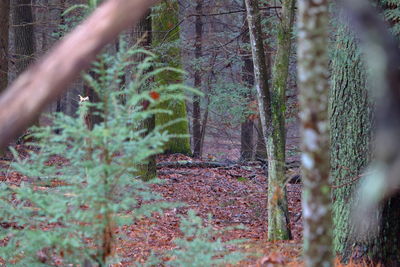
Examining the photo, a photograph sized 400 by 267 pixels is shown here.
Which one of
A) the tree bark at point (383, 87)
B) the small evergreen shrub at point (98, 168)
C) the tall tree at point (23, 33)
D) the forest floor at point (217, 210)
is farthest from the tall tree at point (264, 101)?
the tall tree at point (23, 33)

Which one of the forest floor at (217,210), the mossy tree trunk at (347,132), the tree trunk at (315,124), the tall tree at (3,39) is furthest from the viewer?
the tall tree at (3,39)

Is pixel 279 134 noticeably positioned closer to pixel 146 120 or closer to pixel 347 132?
pixel 347 132

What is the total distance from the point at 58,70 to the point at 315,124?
1.58 meters

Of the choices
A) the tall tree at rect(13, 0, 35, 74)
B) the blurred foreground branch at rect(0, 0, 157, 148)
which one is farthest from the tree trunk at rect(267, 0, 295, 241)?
the tall tree at rect(13, 0, 35, 74)

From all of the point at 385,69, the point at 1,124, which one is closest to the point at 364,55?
the point at 385,69

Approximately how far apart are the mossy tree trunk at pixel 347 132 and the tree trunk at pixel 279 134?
124cm

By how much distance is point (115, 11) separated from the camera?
3305 millimetres

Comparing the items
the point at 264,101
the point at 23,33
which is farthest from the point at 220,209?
the point at 23,33

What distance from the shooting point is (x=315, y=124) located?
3104 mm

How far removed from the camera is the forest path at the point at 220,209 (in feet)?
25.2

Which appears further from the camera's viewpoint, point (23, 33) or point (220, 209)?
point (23, 33)

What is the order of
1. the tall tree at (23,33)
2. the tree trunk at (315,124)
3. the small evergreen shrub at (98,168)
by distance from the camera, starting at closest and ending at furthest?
the tree trunk at (315,124) → the small evergreen shrub at (98,168) → the tall tree at (23,33)

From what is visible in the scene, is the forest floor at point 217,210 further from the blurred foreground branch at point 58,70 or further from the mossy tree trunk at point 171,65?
the blurred foreground branch at point 58,70

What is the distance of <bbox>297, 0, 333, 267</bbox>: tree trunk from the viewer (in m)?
3.08
